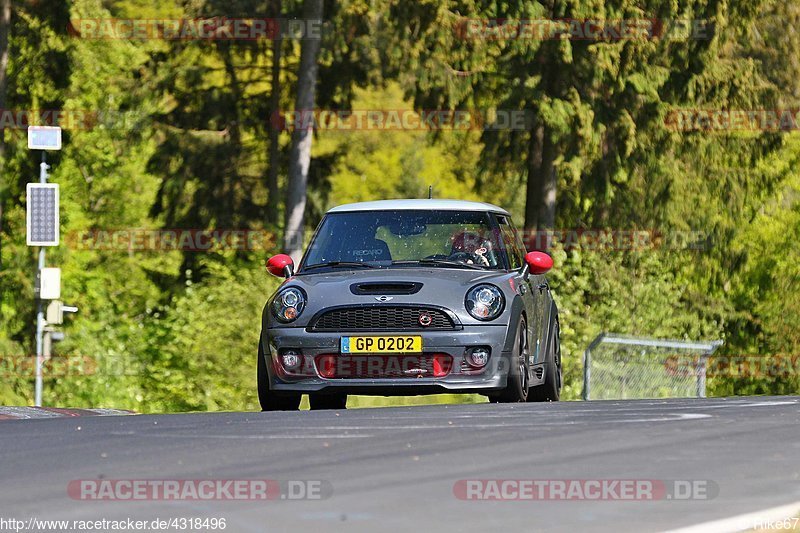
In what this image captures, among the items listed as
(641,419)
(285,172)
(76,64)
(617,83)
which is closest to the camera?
(641,419)

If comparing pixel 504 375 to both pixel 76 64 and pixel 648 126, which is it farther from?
pixel 76 64

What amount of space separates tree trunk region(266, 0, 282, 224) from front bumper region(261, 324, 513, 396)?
30583 mm

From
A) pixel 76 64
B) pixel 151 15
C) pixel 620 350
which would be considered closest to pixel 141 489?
pixel 620 350

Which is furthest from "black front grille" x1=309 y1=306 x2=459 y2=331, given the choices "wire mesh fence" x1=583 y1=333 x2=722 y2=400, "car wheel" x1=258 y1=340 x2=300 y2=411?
"wire mesh fence" x1=583 y1=333 x2=722 y2=400

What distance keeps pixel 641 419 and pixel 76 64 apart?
30342 mm

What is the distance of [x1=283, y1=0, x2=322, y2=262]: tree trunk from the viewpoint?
1471 inches

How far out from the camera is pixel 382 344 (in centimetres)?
1373

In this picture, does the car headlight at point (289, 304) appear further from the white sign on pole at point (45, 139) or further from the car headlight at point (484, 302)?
the white sign on pole at point (45, 139)

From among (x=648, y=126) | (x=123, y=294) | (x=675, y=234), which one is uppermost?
(x=648, y=126)

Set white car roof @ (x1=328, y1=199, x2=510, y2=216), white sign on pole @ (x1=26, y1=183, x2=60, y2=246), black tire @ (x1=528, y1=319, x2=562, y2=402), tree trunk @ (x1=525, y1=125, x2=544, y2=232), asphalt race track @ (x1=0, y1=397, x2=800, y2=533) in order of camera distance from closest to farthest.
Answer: asphalt race track @ (x1=0, y1=397, x2=800, y2=533) < white car roof @ (x1=328, y1=199, x2=510, y2=216) < black tire @ (x1=528, y1=319, x2=562, y2=402) < white sign on pole @ (x1=26, y1=183, x2=60, y2=246) < tree trunk @ (x1=525, y1=125, x2=544, y2=232)

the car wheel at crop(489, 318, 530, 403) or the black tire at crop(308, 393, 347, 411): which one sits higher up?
the car wheel at crop(489, 318, 530, 403)

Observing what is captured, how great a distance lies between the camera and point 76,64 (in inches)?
1572

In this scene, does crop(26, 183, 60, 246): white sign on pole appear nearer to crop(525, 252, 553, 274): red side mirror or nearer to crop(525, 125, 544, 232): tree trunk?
crop(525, 125, 544, 232): tree trunk

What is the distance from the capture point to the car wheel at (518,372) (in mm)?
14047
